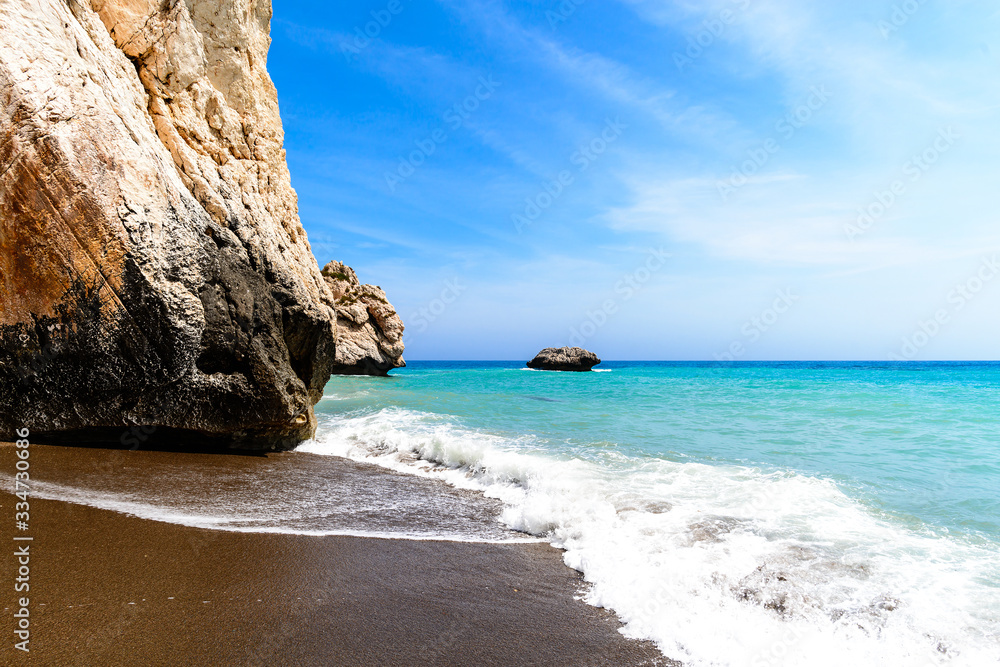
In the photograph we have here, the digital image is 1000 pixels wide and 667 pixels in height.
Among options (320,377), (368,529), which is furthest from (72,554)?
(320,377)

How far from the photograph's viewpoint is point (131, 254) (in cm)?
729

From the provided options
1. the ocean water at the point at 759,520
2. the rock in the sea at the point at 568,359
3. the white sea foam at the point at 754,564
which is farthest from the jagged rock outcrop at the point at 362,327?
the white sea foam at the point at 754,564

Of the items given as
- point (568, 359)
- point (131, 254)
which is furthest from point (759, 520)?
point (568, 359)

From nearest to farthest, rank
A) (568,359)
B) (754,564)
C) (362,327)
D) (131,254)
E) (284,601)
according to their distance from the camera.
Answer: (284,601)
(754,564)
(131,254)
(362,327)
(568,359)

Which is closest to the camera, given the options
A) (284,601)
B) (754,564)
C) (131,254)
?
(284,601)

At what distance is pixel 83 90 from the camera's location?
737 cm

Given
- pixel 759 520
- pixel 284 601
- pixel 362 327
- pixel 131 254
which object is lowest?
pixel 759 520

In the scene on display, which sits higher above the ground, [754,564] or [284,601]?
[284,601]

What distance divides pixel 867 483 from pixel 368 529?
748 cm

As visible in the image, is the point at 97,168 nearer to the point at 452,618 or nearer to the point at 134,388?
the point at 134,388

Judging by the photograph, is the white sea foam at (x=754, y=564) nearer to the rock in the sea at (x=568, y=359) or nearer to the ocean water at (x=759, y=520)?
the ocean water at (x=759, y=520)

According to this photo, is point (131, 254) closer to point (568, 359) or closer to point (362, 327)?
point (362, 327)

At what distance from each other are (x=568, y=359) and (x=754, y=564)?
215 ft

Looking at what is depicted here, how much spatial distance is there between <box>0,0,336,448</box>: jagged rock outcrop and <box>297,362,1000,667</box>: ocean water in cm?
260
